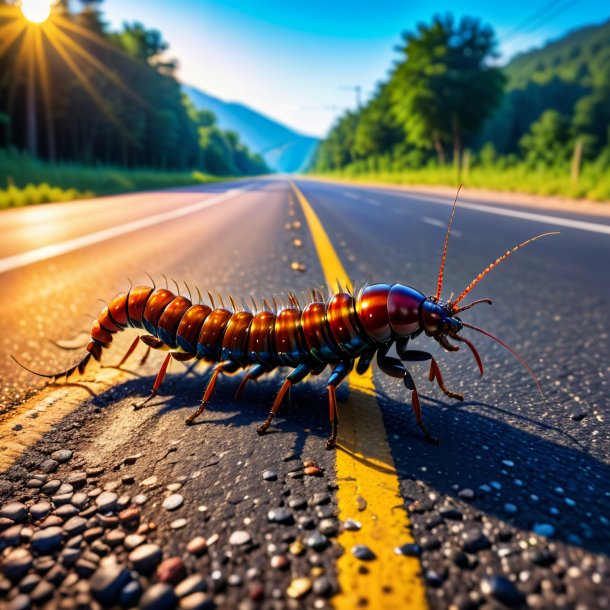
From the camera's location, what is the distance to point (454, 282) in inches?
178

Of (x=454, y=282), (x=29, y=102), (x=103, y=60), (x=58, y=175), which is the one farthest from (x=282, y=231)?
(x=103, y=60)

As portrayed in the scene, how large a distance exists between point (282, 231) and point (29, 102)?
117 feet

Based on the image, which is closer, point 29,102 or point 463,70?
point 29,102

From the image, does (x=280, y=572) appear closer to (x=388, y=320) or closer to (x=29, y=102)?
(x=388, y=320)

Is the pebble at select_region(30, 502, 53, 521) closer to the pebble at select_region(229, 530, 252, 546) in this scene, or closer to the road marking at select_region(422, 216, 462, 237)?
the pebble at select_region(229, 530, 252, 546)

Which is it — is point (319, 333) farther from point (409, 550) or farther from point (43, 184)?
point (43, 184)

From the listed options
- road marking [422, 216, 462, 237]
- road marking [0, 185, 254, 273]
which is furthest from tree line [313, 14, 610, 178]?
road marking [0, 185, 254, 273]

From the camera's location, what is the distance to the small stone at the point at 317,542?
1140 mm

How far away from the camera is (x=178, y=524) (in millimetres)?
1235

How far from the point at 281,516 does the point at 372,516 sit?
256mm

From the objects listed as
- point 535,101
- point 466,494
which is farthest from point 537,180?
point 535,101

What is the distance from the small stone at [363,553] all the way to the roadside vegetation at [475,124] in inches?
770

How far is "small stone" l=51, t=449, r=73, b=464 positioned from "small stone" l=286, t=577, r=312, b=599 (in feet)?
3.28

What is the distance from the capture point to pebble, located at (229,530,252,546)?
3.80 feet
